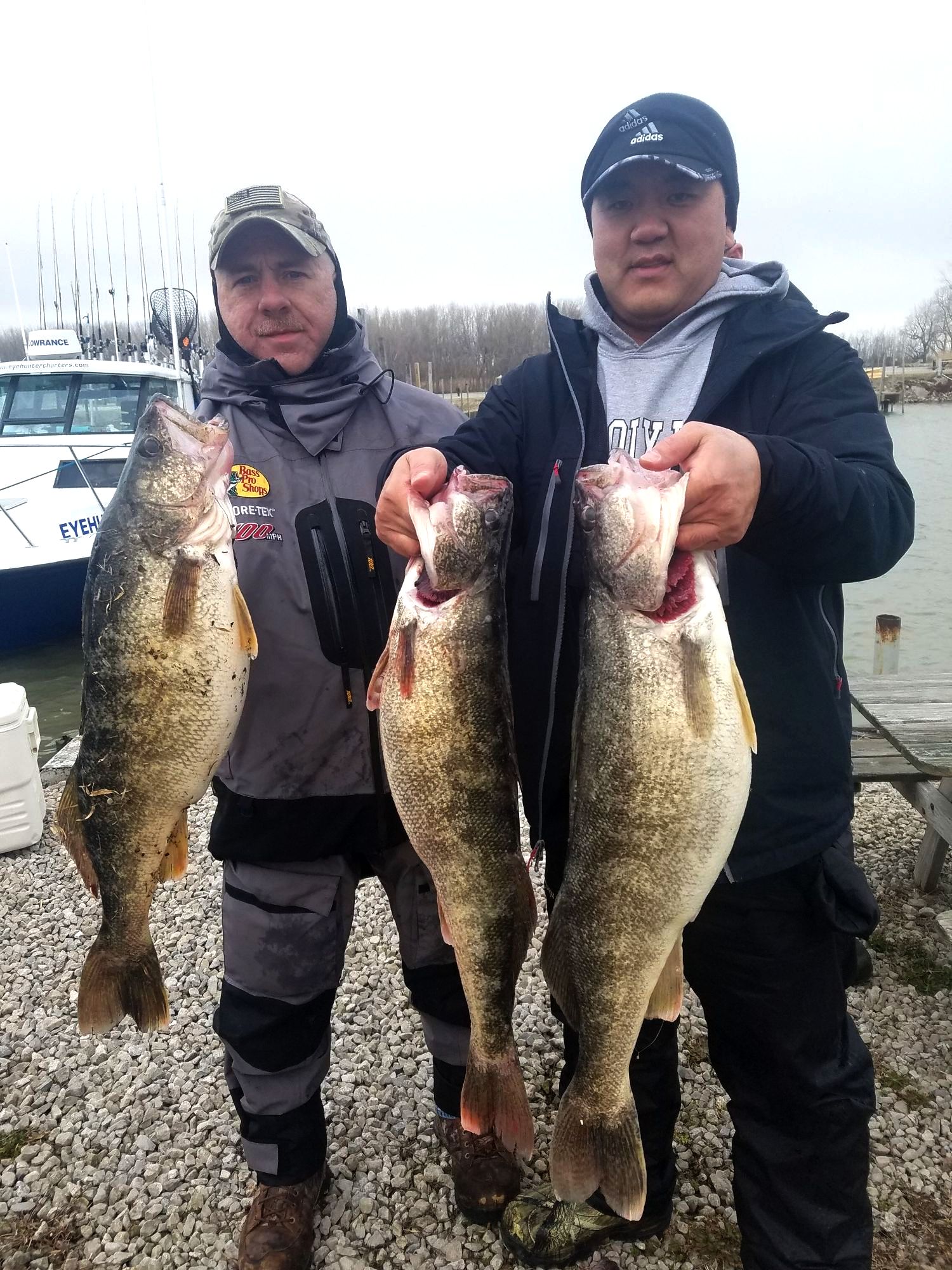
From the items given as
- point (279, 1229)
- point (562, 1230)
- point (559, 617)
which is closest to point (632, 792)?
point (559, 617)

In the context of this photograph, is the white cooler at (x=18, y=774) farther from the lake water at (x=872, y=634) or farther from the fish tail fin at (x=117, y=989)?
the lake water at (x=872, y=634)

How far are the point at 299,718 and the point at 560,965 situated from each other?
1124mm

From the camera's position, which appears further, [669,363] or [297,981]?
[297,981]

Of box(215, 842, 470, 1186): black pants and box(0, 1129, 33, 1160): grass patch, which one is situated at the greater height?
box(215, 842, 470, 1186): black pants

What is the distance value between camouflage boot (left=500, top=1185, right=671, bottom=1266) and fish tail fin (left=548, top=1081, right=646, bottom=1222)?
2.68ft

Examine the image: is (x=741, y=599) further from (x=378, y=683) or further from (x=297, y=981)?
(x=297, y=981)

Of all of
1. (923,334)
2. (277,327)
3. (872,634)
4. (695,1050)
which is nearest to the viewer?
(277,327)

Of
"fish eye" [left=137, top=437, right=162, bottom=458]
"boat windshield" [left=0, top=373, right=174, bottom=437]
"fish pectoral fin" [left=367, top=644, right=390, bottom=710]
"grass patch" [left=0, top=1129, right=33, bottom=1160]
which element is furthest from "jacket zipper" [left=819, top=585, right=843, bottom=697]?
"boat windshield" [left=0, top=373, right=174, bottom=437]

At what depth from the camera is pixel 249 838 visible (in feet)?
8.79

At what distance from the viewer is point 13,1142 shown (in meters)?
3.32

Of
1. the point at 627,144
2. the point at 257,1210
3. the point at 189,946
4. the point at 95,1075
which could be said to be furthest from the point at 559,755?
the point at 189,946

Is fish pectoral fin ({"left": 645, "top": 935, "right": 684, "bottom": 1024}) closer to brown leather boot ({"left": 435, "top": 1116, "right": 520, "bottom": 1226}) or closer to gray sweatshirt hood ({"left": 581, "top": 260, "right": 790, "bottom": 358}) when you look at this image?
brown leather boot ({"left": 435, "top": 1116, "right": 520, "bottom": 1226})

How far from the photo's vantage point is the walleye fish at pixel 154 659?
221 cm

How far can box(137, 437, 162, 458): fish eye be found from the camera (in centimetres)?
227
